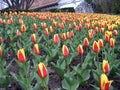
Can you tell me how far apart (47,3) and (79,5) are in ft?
18.3

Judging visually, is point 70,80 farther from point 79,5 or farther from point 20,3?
point 79,5

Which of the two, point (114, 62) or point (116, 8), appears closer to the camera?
point (114, 62)

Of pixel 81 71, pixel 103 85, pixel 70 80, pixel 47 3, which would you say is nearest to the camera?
pixel 103 85

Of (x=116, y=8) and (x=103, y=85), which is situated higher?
(x=103, y=85)

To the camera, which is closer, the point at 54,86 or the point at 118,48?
the point at 54,86

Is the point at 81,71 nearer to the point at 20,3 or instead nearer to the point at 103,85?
the point at 103,85

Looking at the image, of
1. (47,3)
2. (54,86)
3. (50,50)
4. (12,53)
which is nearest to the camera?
(54,86)

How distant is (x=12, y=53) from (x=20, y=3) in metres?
27.9

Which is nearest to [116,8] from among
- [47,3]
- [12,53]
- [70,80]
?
[47,3]

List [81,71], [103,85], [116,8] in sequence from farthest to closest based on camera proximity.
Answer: [116,8] < [81,71] < [103,85]

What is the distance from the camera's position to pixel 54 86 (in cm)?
366

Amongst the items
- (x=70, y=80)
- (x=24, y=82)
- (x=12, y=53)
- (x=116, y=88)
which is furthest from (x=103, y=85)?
(x=12, y=53)

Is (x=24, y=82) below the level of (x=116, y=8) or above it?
above

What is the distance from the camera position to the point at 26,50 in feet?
15.3
